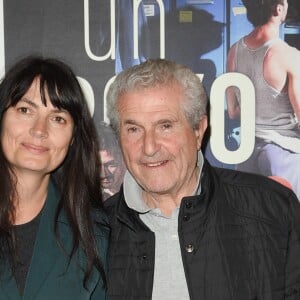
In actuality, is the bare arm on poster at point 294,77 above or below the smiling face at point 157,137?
above

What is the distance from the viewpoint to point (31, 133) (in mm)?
1677

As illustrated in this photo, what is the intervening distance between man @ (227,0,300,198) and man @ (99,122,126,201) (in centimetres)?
53

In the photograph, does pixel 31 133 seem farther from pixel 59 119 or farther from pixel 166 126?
pixel 166 126

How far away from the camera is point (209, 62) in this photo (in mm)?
2186

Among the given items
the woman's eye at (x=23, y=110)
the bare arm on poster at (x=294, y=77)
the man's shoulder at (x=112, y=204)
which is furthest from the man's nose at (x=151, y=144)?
the bare arm on poster at (x=294, y=77)

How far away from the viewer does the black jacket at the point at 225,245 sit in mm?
1654

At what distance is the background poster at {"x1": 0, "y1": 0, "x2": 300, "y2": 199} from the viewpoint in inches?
85.7

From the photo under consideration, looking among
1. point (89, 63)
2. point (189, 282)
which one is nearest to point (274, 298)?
point (189, 282)

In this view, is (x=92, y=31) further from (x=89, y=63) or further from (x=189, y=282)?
(x=189, y=282)

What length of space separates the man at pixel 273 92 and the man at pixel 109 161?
528mm

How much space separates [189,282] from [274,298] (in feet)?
Result: 0.99

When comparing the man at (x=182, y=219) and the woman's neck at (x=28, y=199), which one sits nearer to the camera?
the man at (x=182, y=219)

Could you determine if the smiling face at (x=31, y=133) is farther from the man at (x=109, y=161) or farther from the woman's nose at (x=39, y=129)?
the man at (x=109, y=161)

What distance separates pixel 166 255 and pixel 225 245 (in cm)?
19
